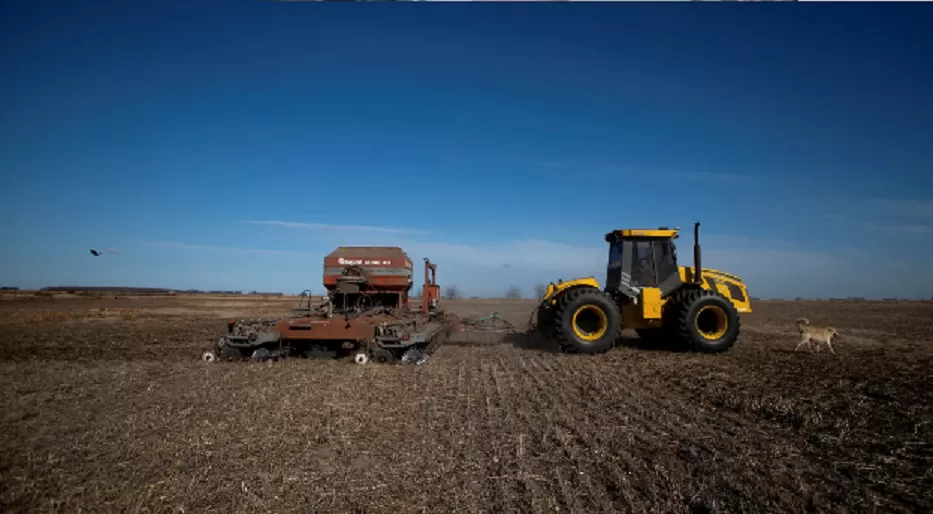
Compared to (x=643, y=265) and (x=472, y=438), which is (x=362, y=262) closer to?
(x=643, y=265)

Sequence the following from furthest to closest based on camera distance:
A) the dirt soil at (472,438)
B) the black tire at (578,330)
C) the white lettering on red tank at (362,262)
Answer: the white lettering on red tank at (362,262)
the black tire at (578,330)
the dirt soil at (472,438)

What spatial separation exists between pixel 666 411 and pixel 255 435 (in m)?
Result: 5.14

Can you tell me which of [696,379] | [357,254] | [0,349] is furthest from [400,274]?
[0,349]

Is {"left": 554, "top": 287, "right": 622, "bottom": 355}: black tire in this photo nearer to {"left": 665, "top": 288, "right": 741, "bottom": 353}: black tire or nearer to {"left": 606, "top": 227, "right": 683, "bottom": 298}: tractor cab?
{"left": 606, "top": 227, "right": 683, "bottom": 298}: tractor cab

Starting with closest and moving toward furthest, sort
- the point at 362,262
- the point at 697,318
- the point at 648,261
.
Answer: the point at 697,318
the point at 648,261
the point at 362,262

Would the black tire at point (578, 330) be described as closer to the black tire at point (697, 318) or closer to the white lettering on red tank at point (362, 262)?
the black tire at point (697, 318)

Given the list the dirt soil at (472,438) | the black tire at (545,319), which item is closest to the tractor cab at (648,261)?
the black tire at (545,319)

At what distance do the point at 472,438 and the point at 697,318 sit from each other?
328 inches

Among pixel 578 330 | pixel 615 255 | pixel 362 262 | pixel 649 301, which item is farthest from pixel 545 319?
pixel 362 262

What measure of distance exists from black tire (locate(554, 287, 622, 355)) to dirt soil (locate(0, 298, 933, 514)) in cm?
141

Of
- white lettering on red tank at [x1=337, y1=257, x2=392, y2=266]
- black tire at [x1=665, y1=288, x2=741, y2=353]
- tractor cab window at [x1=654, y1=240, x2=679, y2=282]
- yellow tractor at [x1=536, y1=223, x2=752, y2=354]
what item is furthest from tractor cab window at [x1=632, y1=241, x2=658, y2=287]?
white lettering on red tank at [x1=337, y1=257, x2=392, y2=266]

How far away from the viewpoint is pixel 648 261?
12.8 meters

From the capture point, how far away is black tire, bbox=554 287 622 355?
38.8 ft

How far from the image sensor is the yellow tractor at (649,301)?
11797 mm
